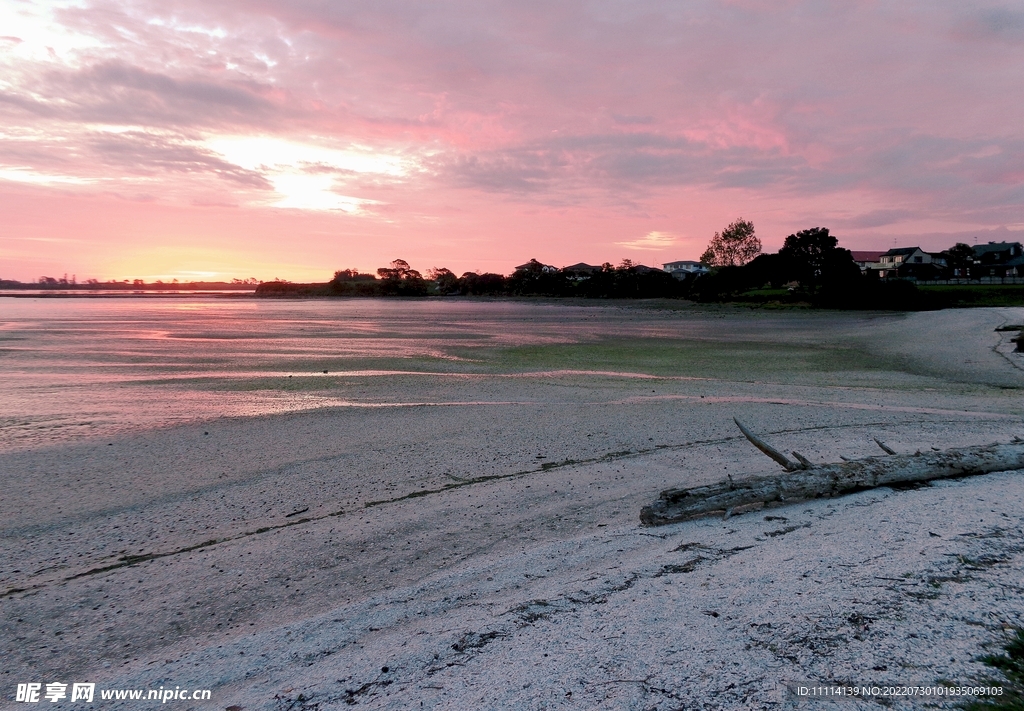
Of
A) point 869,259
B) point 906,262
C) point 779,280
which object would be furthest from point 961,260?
point 779,280

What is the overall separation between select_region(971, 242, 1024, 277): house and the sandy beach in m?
95.4

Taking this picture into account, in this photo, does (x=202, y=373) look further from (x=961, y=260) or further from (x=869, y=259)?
(x=869, y=259)

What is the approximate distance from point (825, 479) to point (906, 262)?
371 ft

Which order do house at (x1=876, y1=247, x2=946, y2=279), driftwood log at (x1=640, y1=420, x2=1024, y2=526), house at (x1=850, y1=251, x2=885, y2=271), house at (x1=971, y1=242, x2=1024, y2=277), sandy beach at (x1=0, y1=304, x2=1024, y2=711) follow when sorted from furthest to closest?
house at (x1=850, y1=251, x2=885, y2=271) → house at (x1=876, y1=247, x2=946, y2=279) → house at (x1=971, y1=242, x2=1024, y2=277) → driftwood log at (x1=640, y1=420, x2=1024, y2=526) → sandy beach at (x1=0, y1=304, x2=1024, y2=711)

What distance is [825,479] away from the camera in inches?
224

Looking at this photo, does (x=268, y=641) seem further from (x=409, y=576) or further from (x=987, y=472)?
(x=987, y=472)

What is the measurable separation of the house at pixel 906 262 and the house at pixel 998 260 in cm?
525

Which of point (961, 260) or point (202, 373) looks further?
point (961, 260)

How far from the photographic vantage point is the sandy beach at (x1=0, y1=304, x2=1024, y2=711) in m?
3.18

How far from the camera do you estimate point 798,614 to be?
3.53 meters

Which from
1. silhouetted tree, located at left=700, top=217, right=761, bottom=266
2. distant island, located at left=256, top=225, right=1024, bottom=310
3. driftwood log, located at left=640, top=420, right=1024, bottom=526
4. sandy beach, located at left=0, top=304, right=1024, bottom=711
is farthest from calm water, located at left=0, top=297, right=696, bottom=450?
silhouetted tree, located at left=700, top=217, right=761, bottom=266

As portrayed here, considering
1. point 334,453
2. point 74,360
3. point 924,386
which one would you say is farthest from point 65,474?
point 924,386

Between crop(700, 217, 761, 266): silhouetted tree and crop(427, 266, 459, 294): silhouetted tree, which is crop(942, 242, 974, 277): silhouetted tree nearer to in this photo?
crop(700, 217, 761, 266): silhouetted tree

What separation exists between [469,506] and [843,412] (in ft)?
24.9
